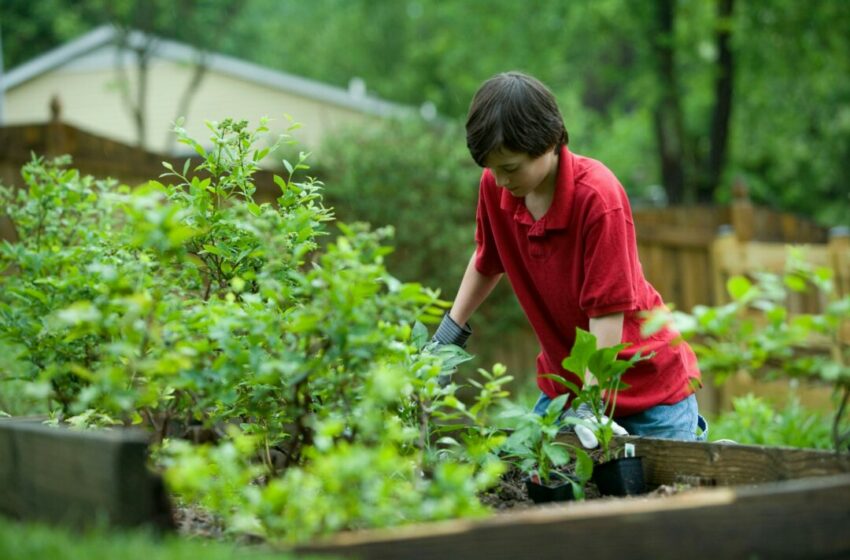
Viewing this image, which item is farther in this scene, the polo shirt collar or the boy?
the polo shirt collar

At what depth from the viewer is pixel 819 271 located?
7.01 feet

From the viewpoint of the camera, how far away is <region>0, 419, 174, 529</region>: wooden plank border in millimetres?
2166

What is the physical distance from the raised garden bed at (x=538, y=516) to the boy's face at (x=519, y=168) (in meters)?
1.12

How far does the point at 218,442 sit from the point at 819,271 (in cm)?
140

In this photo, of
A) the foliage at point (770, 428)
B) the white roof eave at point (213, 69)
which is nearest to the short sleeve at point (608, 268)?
the foliage at point (770, 428)

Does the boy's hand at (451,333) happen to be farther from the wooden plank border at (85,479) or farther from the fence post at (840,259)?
the fence post at (840,259)

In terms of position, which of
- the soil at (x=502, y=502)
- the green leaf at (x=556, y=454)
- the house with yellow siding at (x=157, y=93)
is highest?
the house with yellow siding at (x=157, y=93)

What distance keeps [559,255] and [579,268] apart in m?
0.09

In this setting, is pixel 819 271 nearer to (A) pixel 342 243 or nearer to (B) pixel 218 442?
(A) pixel 342 243

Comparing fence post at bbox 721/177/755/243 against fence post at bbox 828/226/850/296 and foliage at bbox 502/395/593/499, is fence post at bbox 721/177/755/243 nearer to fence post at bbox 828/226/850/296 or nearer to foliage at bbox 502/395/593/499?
fence post at bbox 828/226/850/296

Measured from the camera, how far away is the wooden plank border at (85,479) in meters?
2.17

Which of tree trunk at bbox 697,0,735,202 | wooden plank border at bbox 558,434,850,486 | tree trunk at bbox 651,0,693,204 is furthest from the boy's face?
tree trunk at bbox 697,0,735,202

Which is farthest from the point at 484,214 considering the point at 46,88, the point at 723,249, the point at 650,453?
the point at 46,88

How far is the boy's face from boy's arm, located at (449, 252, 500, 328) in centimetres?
49
